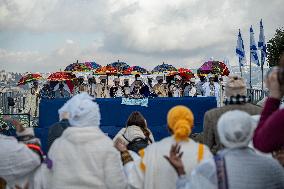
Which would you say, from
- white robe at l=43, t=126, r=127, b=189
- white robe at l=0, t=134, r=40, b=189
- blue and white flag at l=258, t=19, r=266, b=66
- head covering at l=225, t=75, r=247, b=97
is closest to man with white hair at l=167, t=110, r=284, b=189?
white robe at l=43, t=126, r=127, b=189

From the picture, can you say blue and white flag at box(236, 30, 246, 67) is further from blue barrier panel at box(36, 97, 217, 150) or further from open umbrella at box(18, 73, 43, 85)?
blue barrier panel at box(36, 97, 217, 150)

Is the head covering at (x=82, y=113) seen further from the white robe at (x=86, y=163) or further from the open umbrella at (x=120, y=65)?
the open umbrella at (x=120, y=65)

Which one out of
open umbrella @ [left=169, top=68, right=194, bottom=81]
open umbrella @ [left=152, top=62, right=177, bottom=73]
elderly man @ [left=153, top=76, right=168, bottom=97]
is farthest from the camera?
open umbrella @ [left=152, top=62, right=177, bottom=73]

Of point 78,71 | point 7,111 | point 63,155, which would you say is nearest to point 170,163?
point 63,155

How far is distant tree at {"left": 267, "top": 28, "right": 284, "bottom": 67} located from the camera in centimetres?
3493

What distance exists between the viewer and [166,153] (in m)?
4.03

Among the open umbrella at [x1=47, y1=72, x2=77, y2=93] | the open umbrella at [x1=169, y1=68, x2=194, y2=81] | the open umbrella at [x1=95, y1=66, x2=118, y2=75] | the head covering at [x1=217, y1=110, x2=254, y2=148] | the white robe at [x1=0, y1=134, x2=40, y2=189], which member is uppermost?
the open umbrella at [x1=95, y1=66, x2=118, y2=75]

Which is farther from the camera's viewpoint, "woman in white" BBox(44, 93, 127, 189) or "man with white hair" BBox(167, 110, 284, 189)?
"woman in white" BBox(44, 93, 127, 189)

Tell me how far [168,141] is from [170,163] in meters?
0.27

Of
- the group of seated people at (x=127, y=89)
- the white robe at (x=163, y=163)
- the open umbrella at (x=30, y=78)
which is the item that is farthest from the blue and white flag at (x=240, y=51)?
the white robe at (x=163, y=163)

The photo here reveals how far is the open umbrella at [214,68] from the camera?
24531 millimetres

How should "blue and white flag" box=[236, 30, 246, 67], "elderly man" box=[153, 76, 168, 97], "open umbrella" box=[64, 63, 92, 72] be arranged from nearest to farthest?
"elderly man" box=[153, 76, 168, 97], "open umbrella" box=[64, 63, 92, 72], "blue and white flag" box=[236, 30, 246, 67]

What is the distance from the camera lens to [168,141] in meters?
4.09

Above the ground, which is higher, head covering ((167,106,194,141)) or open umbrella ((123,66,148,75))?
open umbrella ((123,66,148,75))
